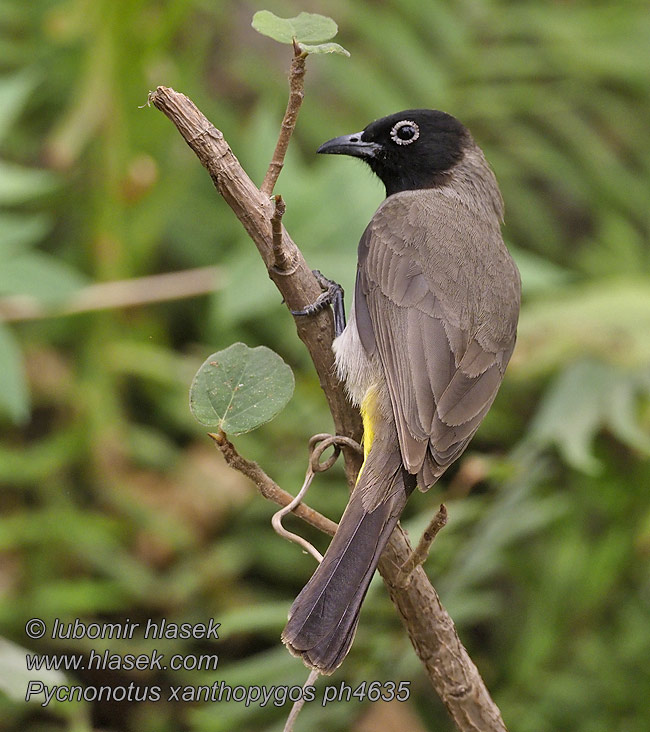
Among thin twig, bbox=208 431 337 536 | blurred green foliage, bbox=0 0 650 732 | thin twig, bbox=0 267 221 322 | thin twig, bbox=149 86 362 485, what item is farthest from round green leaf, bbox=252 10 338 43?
thin twig, bbox=0 267 221 322

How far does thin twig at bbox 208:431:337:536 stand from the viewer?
4.93 ft

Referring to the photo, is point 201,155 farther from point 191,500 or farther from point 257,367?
point 191,500

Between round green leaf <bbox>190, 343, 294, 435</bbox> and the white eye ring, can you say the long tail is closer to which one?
round green leaf <bbox>190, 343, 294, 435</bbox>

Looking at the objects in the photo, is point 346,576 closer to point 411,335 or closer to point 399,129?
point 411,335

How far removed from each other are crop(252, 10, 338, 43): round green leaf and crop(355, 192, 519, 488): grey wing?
785 millimetres

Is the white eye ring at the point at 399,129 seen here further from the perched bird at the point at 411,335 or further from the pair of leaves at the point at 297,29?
the pair of leaves at the point at 297,29

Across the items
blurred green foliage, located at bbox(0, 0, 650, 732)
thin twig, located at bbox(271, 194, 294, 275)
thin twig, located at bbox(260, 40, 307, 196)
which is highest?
thin twig, located at bbox(260, 40, 307, 196)

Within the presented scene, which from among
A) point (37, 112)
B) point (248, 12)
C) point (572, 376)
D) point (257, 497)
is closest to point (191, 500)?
point (257, 497)

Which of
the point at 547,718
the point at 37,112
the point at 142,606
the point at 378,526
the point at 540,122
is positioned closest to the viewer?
the point at 378,526

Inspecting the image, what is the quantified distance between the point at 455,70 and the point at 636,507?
229 centimetres

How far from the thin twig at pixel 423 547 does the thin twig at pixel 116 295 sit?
189 cm

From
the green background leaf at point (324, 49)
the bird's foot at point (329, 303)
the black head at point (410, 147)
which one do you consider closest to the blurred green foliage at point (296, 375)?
the bird's foot at point (329, 303)

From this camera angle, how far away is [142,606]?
345 cm

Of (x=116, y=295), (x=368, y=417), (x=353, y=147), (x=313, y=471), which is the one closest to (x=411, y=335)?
(x=368, y=417)
